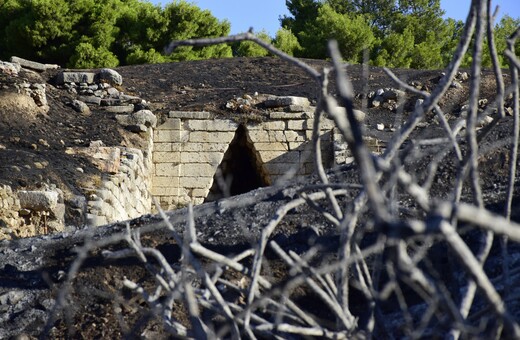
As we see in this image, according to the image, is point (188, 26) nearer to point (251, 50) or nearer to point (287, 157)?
point (251, 50)

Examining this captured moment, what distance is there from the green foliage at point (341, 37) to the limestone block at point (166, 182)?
1078 centimetres

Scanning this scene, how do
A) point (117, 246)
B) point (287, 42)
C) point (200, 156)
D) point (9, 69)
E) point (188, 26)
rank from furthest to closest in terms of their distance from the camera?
point (287, 42), point (188, 26), point (200, 156), point (9, 69), point (117, 246)

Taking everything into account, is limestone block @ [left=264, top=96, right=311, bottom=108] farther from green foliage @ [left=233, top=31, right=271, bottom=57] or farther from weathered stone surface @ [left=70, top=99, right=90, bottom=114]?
green foliage @ [left=233, top=31, right=271, bottom=57]

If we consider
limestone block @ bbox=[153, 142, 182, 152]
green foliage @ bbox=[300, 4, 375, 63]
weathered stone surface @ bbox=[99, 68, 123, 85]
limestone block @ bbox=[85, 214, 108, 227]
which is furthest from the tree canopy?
limestone block @ bbox=[85, 214, 108, 227]

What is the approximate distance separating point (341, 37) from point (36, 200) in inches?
656

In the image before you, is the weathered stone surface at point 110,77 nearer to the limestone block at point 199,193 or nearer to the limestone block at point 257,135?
the limestone block at point 199,193

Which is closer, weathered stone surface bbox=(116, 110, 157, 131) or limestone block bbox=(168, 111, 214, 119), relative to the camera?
weathered stone surface bbox=(116, 110, 157, 131)

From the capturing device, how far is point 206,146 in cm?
1480

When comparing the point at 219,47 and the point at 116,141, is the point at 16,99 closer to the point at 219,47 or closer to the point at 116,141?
the point at 116,141

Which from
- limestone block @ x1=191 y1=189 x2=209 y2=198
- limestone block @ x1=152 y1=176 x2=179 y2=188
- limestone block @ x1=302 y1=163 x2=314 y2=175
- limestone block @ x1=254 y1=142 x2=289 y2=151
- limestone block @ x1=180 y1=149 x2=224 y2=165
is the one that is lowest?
limestone block @ x1=191 y1=189 x2=209 y2=198

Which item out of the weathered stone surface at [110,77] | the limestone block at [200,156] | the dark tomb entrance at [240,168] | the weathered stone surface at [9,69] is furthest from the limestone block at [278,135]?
the weathered stone surface at [9,69]

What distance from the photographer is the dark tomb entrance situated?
15.2 m

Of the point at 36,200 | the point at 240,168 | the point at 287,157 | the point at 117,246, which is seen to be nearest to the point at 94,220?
the point at 36,200

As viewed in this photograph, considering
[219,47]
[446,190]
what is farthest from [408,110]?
[219,47]
